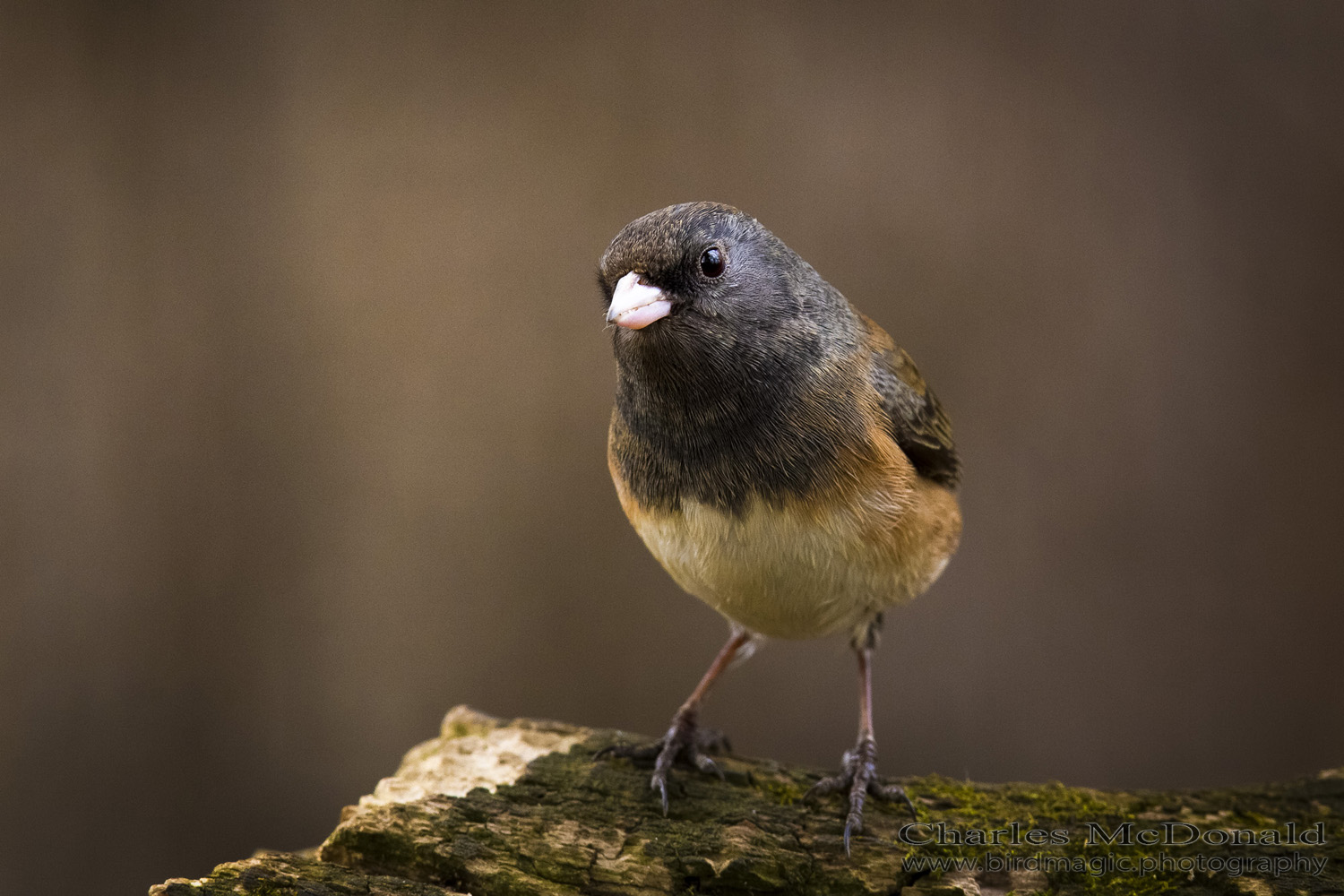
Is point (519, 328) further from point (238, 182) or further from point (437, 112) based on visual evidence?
point (238, 182)

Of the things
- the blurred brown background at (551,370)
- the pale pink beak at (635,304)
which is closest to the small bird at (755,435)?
the pale pink beak at (635,304)

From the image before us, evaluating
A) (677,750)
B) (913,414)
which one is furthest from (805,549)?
(677,750)

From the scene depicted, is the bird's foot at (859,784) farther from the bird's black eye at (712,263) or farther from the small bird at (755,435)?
the bird's black eye at (712,263)

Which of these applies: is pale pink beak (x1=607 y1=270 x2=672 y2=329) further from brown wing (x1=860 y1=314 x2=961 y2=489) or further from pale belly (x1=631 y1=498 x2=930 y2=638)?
brown wing (x1=860 y1=314 x2=961 y2=489)

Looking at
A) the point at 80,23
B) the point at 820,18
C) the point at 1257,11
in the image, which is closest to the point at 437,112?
the point at 80,23

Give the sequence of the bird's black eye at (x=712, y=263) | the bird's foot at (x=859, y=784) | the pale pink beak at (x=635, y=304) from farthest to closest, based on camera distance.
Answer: the bird's foot at (x=859, y=784) < the bird's black eye at (x=712, y=263) < the pale pink beak at (x=635, y=304)

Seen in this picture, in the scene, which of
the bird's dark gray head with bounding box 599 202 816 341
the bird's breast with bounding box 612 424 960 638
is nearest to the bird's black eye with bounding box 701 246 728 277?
the bird's dark gray head with bounding box 599 202 816 341

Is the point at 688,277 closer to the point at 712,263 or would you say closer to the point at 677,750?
the point at 712,263
